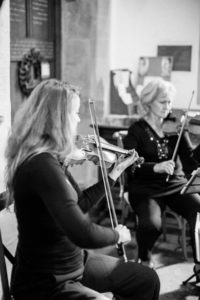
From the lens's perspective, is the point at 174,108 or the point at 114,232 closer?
the point at 114,232

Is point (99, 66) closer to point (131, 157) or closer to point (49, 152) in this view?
point (131, 157)

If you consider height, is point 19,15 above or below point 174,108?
above

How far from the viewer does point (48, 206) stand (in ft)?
4.93

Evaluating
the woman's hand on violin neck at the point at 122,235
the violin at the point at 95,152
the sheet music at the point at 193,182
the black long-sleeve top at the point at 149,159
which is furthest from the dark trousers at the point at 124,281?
the black long-sleeve top at the point at 149,159

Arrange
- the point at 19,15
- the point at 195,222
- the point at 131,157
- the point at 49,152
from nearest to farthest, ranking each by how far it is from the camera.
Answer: the point at 49,152
the point at 131,157
the point at 195,222
the point at 19,15

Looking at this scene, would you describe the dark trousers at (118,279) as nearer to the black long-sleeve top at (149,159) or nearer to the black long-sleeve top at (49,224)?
the black long-sleeve top at (49,224)

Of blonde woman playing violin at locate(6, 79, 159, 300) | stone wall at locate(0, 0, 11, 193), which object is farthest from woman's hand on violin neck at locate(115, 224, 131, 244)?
stone wall at locate(0, 0, 11, 193)

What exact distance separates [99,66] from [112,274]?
7.17ft

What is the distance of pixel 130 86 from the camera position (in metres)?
3.75

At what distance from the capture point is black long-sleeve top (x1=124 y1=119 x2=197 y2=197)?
2.78 metres

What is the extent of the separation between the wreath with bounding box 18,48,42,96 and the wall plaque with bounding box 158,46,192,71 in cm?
102

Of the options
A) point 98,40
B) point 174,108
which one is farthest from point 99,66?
point 174,108

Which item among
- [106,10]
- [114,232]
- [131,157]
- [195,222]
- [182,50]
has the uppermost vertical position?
[106,10]

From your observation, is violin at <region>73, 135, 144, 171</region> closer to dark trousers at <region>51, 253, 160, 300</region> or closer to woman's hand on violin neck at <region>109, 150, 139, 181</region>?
woman's hand on violin neck at <region>109, 150, 139, 181</region>
